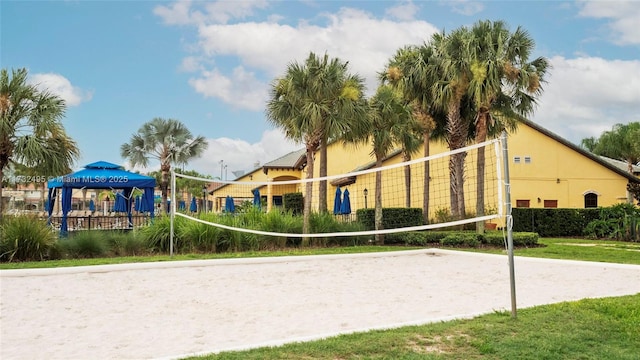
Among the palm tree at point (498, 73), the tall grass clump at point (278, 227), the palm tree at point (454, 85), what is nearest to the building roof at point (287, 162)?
the palm tree at point (454, 85)

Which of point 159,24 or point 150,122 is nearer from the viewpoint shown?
point 159,24

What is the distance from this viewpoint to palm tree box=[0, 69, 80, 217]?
15.3 m

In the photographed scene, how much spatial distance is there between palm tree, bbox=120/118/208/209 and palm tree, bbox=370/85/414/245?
17.9m

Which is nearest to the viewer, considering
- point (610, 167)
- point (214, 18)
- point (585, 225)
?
point (214, 18)

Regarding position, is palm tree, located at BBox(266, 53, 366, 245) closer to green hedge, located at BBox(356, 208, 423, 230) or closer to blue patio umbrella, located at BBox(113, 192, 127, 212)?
→ green hedge, located at BBox(356, 208, 423, 230)

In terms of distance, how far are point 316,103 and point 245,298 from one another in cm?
999

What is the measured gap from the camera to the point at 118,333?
593 centimetres

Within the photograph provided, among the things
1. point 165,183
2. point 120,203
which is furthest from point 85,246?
point 165,183

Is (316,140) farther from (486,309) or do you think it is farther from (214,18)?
(486,309)

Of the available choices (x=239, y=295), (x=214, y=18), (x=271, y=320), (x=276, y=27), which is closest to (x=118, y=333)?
(x=271, y=320)

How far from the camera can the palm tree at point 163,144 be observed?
33312 mm

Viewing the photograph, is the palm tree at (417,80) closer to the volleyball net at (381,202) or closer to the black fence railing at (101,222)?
the volleyball net at (381,202)

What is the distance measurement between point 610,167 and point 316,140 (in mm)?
22331

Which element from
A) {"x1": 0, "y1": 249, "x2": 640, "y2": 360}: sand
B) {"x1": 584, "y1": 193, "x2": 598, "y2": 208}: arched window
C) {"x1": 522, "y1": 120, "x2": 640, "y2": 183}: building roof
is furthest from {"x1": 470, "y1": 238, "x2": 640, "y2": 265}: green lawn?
{"x1": 584, "y1": 193, "x2": 598, "y2": 208}: arched window
